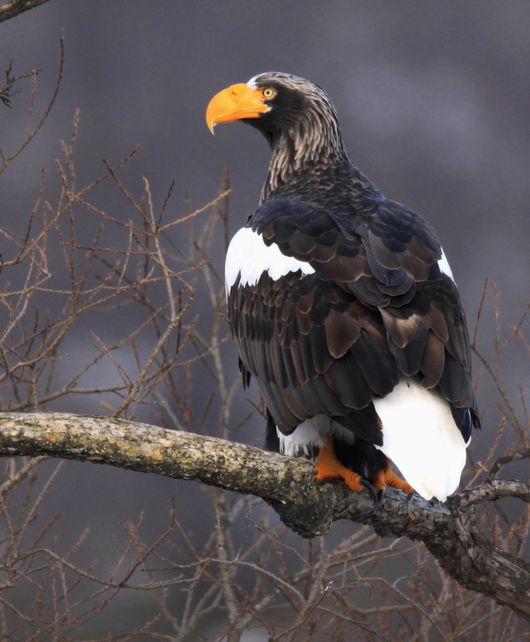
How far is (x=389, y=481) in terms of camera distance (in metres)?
5.07

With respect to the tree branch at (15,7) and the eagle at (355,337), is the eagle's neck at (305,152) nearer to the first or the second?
the eagle at (355,337)

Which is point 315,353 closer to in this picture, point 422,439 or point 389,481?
point 422,439

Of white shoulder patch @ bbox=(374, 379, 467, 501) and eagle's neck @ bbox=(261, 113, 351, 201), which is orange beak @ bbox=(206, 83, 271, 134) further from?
white shoulder patch @ bbox=(374, 379, 467, 501)

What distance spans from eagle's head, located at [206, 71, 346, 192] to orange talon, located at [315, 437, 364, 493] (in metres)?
2.06

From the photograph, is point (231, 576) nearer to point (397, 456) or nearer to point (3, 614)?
point (3, 614)

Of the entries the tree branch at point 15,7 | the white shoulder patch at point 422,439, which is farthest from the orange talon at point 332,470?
the tree branch at point 15,7

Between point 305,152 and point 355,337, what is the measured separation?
2.24 metres

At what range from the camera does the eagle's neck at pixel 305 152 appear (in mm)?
6387

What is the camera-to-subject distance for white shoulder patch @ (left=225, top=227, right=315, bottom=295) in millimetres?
4980

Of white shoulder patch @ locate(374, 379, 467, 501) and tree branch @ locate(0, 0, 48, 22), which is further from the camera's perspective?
tree branch @ locate(0, 0, 48, 22)

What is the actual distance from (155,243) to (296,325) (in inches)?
33.4

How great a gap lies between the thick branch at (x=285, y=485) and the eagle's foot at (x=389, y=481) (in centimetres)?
7

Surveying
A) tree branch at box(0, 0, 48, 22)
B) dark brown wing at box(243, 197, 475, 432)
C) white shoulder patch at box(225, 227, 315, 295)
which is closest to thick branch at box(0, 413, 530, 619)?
dark brown wing at box(243, 197, 475, 432)

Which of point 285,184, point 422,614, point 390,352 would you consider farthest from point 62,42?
point 422,614
